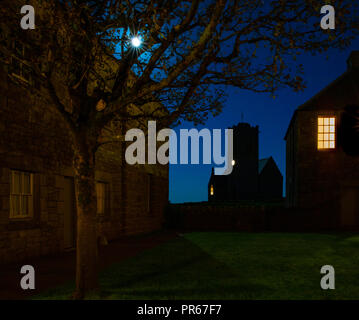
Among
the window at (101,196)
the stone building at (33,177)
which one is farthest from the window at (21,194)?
the window at (101,196)

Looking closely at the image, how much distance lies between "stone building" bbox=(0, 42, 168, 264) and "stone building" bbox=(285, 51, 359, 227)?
1133 centimetres

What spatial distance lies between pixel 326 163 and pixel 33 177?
51.9 ft

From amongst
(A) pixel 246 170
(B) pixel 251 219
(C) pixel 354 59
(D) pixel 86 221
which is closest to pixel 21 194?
(D) pixel 86 221

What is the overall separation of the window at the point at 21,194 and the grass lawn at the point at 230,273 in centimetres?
300

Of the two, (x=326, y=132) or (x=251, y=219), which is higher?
(x=326, y=132)

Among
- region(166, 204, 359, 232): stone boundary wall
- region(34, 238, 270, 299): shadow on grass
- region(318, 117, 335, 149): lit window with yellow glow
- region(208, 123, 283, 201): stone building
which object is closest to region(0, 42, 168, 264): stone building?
region(34, 238, 270, 299): shadow on grass

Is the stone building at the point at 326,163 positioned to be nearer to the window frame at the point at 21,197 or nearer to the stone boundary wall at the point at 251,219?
the stone boundary wall at the point at 251,219

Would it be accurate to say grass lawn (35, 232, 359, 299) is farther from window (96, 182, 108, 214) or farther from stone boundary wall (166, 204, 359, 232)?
stone boundary wall (166, 204, 359, 232)

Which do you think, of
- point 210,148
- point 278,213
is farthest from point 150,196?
point 278,213

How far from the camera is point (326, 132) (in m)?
21.1

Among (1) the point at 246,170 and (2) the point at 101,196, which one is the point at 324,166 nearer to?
(2) the point at 101,196

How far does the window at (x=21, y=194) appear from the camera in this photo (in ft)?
33.2

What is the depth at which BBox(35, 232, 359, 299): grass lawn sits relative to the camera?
6863mm

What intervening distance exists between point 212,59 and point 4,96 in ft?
17.8
